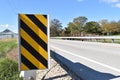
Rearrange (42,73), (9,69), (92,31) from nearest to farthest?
(42,73)
(9,69)
(92,31)

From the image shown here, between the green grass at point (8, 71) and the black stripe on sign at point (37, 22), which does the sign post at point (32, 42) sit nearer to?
the black stripe on sign at point (37, 22)

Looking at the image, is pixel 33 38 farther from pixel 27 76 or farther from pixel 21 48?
pixel 27 76

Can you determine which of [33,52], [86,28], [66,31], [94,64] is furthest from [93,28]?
[33,52]

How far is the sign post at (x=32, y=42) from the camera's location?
529cm

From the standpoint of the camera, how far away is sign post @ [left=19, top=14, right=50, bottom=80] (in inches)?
208

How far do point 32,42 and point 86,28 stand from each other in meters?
152

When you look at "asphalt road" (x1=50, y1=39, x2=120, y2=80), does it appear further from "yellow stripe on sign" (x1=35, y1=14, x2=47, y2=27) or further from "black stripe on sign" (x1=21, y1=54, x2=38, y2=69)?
→ "yellow stripe on sign" (x1=35, y1=14, x2=47, y2=27)

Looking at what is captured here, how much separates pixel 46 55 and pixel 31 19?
0.64 metres

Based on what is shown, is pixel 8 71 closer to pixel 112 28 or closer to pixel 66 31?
pixel 112 28

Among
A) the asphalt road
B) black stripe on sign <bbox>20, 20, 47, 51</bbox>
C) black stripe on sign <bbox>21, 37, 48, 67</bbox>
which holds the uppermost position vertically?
black stripe on sign <bbox>20, 20, 47, 51</bbox>

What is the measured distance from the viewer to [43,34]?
5312 mm

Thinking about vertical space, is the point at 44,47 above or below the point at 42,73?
above

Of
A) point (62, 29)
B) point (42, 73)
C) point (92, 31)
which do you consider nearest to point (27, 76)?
point (42, 73)

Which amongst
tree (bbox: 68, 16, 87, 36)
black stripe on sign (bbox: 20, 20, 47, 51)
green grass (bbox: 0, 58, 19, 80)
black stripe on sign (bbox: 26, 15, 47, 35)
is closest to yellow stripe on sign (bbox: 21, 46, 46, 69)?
black stripe on sign (bbox: 20, 20, 47, 51)
